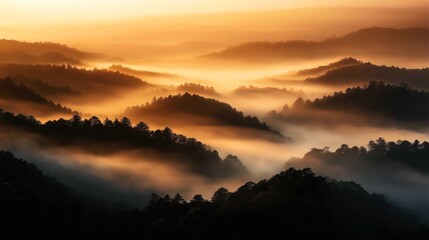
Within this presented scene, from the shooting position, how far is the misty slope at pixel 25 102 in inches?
6181

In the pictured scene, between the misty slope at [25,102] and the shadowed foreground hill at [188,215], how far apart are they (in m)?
71.7

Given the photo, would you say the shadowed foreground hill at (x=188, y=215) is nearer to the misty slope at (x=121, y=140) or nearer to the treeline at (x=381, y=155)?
the misty slope at (x=121, y=140)

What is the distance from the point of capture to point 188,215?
72.4 meters

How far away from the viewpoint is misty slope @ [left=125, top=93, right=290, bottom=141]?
17075 centimetres

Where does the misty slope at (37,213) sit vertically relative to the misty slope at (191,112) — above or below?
below

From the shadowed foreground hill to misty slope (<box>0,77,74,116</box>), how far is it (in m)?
71.7

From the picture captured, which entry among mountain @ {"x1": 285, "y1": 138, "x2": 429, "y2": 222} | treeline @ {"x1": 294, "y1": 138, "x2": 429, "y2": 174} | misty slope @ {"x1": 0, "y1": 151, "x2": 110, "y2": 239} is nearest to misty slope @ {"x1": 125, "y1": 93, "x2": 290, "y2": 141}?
mountain @ {"x1": 285, "y1": 138, "x2": 429, "y2": 222}

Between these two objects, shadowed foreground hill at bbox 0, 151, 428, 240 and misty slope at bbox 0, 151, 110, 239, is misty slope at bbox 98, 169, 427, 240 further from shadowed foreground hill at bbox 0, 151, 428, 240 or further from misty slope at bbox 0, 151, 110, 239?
misty slope at bbox 0, 151, 110, 239

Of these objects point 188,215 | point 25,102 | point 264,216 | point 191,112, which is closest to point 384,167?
point 191,112

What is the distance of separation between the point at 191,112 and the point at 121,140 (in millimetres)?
51363

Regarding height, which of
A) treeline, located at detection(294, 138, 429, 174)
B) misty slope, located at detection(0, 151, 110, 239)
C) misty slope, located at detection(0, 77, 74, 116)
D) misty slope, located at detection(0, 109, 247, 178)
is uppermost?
misty slope, located at detection(0, 77, 74, 116)

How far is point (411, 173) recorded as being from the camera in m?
142

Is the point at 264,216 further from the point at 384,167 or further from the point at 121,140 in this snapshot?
the point at 384,167

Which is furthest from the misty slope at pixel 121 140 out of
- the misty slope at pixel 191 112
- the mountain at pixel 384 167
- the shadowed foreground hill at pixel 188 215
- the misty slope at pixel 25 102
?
the misty slope at pixel 191 112
